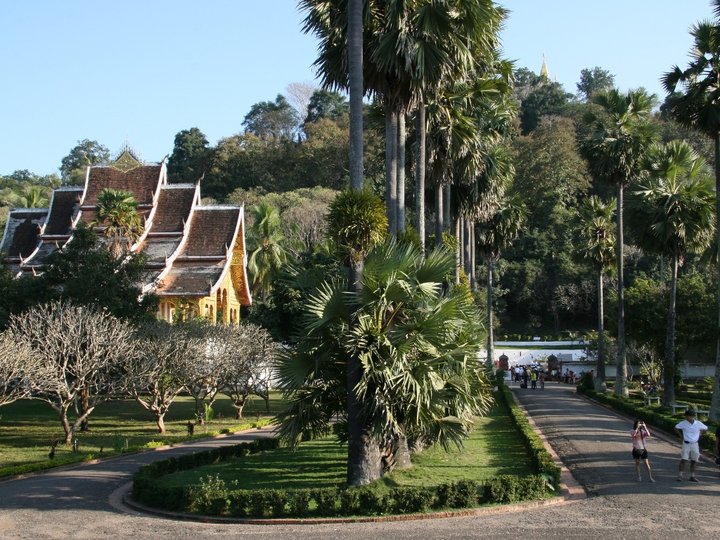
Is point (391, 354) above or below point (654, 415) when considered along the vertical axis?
above

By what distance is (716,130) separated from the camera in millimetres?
28703

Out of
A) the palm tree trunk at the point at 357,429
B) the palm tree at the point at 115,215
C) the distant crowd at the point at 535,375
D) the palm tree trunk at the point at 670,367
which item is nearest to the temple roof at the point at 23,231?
the palm tree at the point at 115,215

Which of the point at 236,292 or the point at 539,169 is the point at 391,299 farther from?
the point at 539,169

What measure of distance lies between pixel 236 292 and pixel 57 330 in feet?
89.3

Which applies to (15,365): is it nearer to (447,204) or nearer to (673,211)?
(447,204)

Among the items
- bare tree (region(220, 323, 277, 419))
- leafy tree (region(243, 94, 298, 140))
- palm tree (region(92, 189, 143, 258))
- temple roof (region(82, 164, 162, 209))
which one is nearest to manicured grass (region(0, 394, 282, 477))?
bare tree (region(220, 323, 277, 419))

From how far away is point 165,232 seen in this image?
2052 inches

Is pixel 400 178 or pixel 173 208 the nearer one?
pixel 400 178

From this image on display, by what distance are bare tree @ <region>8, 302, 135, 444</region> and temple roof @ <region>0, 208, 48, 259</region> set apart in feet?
76.8

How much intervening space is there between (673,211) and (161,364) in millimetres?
20413

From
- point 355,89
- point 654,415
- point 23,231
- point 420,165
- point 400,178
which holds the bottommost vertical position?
point 654,415

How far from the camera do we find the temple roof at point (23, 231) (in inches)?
2077

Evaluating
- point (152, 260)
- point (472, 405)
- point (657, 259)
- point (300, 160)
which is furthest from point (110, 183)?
point (657, 259)

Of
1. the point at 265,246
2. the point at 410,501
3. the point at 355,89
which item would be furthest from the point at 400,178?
the point at 265,246
